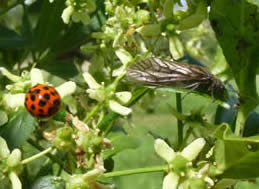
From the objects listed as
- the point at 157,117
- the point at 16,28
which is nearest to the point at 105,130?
the point at 16,28

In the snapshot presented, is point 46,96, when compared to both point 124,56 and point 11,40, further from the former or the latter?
point 11,40

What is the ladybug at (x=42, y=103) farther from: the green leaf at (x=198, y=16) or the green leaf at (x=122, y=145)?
the green leaf at (x=198, y=16)

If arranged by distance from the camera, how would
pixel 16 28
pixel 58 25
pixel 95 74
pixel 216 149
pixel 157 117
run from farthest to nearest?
pixel 157 117, pixel 16 28, pixel 58 25, pixel 95 74, pixel 216 149

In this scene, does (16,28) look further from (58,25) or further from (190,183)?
Result: (190,183)

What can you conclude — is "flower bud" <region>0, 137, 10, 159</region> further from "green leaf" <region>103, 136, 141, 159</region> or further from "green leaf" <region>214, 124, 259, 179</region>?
"green leaf" <region>214, 124, 259, 179</region>

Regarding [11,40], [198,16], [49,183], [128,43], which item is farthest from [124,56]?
[11,40]

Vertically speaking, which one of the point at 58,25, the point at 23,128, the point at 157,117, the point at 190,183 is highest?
the point at 58,25
